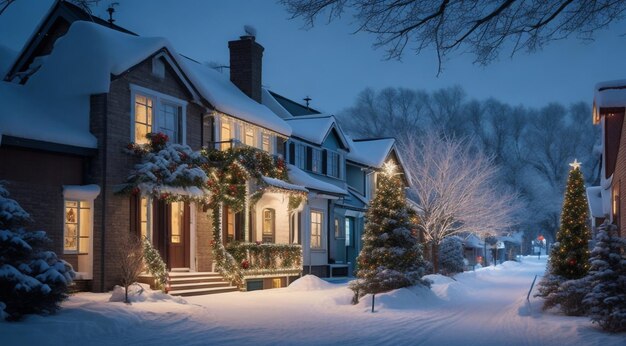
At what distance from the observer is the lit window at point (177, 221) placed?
21.9 metres

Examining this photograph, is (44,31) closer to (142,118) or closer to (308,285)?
(142,118)

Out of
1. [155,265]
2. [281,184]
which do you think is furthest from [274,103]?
[155,265]

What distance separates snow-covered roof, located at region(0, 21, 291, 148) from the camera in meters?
17.7

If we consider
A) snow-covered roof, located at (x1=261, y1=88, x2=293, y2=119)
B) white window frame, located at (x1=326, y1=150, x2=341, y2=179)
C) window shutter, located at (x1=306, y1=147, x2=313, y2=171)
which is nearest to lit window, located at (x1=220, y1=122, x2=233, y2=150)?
window shutter, located at (x1=306, y1=147, x2=313, y2=171)

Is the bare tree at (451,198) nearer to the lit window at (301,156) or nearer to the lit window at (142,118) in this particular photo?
the lit window at (301,156)

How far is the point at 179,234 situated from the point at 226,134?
409cm

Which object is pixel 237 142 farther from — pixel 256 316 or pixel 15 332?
pixel 15 332

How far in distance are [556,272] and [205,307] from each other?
8384 mm

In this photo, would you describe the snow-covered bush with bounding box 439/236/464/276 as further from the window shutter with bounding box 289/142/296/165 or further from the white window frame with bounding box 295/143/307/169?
the window shutter with bounding box 289/142/296/165

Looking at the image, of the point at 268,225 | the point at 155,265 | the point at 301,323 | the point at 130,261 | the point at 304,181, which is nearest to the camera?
the point at 301,323

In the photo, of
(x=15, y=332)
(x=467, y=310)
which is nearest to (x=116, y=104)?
(x=15, y=332)

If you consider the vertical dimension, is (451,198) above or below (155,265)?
above

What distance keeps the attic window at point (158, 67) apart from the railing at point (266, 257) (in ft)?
19.4

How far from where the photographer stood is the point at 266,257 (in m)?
24.4
